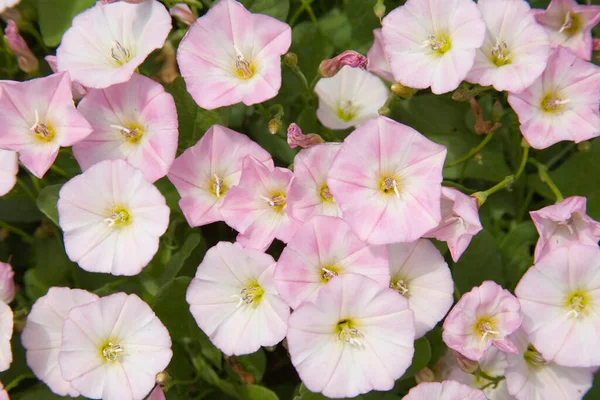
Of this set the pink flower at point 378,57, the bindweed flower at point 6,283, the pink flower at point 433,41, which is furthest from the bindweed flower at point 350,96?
the bindweed flower at point 6,283

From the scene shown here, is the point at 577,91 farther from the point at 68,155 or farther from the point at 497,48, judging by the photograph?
the point at 68,155

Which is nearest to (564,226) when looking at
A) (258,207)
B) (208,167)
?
(258,207)

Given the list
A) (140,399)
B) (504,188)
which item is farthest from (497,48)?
(140,399)

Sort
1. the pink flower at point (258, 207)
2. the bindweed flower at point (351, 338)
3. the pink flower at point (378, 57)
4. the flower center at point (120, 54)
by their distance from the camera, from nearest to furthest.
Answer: the bindweed flower at point (351, 338) < the pink flower at point (258, 207) < the flower center at point (120, 54) < the pink flower at point (378, 57)

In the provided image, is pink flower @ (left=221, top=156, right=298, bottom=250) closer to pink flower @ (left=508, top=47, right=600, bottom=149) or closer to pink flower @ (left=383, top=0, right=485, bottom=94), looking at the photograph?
pink flower @ (left=383, top=0, right=485, bottom=94)

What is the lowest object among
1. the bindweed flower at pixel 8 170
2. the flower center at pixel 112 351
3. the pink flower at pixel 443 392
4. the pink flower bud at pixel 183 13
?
the pink flower at pixel 443 392

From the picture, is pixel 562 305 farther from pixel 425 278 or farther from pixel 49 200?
pixel 49 200

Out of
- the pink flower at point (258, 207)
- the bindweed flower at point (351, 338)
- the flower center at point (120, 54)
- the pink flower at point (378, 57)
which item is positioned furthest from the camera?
the pink flower at point (378, 57)

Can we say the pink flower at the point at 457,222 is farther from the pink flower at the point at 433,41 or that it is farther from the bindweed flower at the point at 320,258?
the pink flower at the point at 433,41
